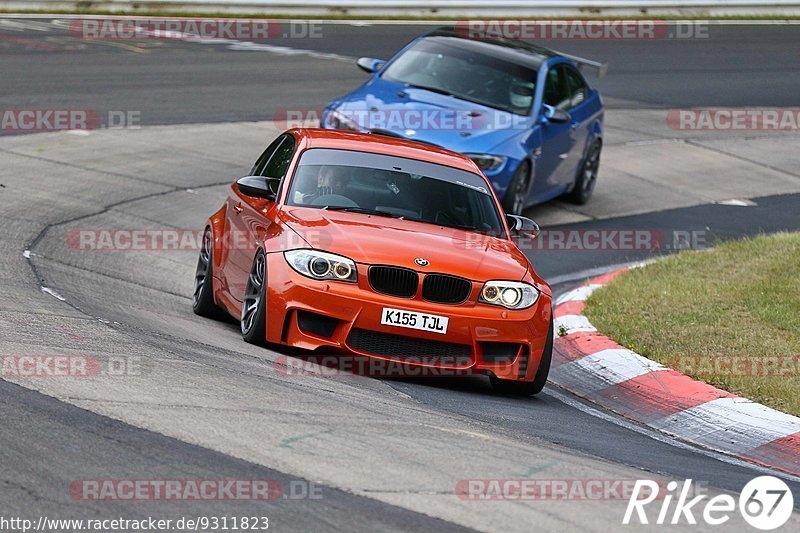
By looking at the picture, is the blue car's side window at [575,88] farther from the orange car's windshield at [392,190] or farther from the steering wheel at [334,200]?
the steering wheel at [334,200]

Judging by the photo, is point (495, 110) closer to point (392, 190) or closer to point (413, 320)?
point (392, 190)

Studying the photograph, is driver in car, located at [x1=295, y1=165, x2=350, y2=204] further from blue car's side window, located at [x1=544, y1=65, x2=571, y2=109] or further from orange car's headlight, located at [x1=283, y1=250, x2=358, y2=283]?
blue car's side window, located at [x1=544, y1=65, x2=571, y2=109]

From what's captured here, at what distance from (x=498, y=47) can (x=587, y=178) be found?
2044 millimetres

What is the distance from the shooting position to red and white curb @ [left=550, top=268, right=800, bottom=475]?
7.77 m

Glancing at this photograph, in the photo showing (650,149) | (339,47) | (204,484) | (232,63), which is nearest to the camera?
(204,484)

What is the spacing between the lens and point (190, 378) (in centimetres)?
696

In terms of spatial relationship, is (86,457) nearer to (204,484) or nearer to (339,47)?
(204,484)

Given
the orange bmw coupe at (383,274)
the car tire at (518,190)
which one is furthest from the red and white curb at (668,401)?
the car tire at (518,190)

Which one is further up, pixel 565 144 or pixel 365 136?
pixel 365 136

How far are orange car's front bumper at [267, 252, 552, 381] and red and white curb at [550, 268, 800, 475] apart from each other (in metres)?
0.88

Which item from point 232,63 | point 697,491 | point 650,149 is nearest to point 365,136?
point 697,491

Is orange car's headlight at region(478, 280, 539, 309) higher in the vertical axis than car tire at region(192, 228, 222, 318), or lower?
higher

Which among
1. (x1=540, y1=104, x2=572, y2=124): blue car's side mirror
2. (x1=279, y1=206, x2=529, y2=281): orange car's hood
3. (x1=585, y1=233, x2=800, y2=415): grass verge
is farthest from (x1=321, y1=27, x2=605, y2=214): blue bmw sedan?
(x1=279, y1=206, x2=529, y2=281): orange car's hood

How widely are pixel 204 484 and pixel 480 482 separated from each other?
116 cm
